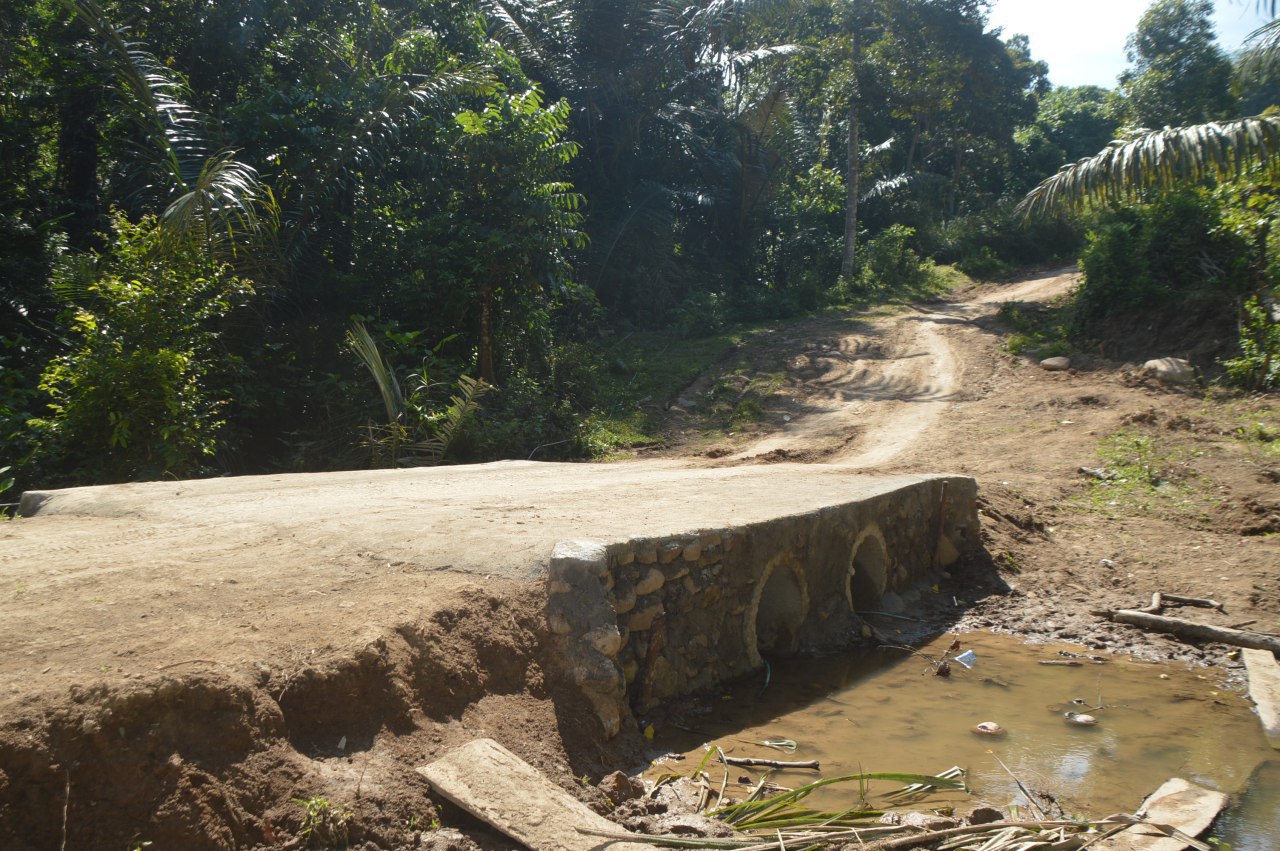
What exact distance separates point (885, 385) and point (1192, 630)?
347 inches

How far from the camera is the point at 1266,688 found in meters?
5.86

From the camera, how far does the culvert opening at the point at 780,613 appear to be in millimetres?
6423

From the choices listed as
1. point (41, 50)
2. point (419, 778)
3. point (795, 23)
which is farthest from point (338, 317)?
point (795, 23)

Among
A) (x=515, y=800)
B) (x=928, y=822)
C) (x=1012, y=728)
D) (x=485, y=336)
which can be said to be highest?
(x=485, y=336)

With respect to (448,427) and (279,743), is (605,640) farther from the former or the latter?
(448,427)

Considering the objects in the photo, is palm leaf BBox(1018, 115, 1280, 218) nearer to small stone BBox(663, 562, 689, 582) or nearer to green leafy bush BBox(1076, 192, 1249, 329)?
green leafy bush BBox(1076, 192, 1249, 329)

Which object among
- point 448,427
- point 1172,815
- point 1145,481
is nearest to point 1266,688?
point 1172,815

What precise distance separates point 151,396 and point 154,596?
4624mm

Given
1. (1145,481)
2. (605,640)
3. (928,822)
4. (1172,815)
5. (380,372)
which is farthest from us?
(380,372)

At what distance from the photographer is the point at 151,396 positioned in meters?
7.92

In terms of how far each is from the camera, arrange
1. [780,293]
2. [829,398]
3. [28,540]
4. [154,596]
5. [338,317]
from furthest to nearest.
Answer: [780,293], [829,398], [338,317], [28,540], [154,596]

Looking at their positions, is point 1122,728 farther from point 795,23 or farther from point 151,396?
point 795,23

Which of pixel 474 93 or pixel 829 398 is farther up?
pixel 474 93

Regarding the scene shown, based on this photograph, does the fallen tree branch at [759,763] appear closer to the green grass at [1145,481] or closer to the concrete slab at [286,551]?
the concrete slab at [286,551]
